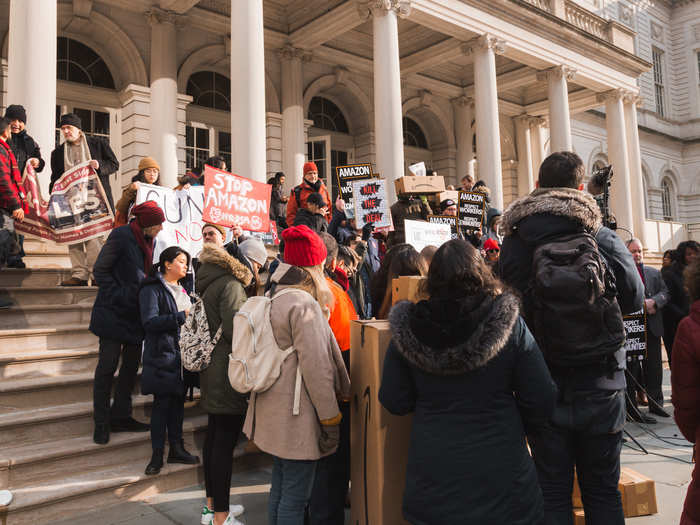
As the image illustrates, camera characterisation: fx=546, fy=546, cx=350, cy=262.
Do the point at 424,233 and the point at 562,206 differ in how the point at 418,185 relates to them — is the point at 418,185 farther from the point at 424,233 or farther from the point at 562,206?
the point at 562,206

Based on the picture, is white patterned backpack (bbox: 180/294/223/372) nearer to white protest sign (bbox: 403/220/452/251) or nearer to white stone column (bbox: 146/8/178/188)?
white protest sign (bbox: 403/220/452/251)

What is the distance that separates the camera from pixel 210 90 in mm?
13477

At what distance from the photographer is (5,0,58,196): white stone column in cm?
720

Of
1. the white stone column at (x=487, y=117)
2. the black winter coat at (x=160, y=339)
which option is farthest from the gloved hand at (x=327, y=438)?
the white stone column at (x=487, y=117)

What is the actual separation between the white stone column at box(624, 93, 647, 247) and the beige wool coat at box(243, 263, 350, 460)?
740 inches

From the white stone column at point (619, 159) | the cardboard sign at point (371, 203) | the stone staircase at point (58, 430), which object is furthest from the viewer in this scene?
the white stone column at point (619, 159)

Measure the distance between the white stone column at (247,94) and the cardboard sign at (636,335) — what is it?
5.90m

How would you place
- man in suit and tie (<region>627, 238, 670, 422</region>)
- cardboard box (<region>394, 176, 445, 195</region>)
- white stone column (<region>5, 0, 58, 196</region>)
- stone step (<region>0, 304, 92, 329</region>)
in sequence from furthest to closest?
cardboard box (<region>394, 176, 445, 195</region>) < white stone column (<region>5, 0, 58, 196</region>) < man in suit and tie (<region>627, 238, 670, 422</region>) < stone step (<region>0, 304, 92, 329</region>)

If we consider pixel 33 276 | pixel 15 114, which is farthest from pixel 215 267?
pixel 15 114

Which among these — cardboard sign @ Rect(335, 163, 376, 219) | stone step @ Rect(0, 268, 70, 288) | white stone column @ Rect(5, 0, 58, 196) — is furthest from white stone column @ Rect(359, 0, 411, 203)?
stone step @ Rect(0, 268, 70, 288)

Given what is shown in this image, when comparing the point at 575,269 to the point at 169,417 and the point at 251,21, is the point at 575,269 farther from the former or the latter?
the point at 251,21

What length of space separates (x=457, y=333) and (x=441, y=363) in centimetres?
14

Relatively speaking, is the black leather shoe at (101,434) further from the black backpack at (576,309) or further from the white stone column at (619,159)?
the white stone column at (619,159)

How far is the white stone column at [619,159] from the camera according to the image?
18078 millimetres
